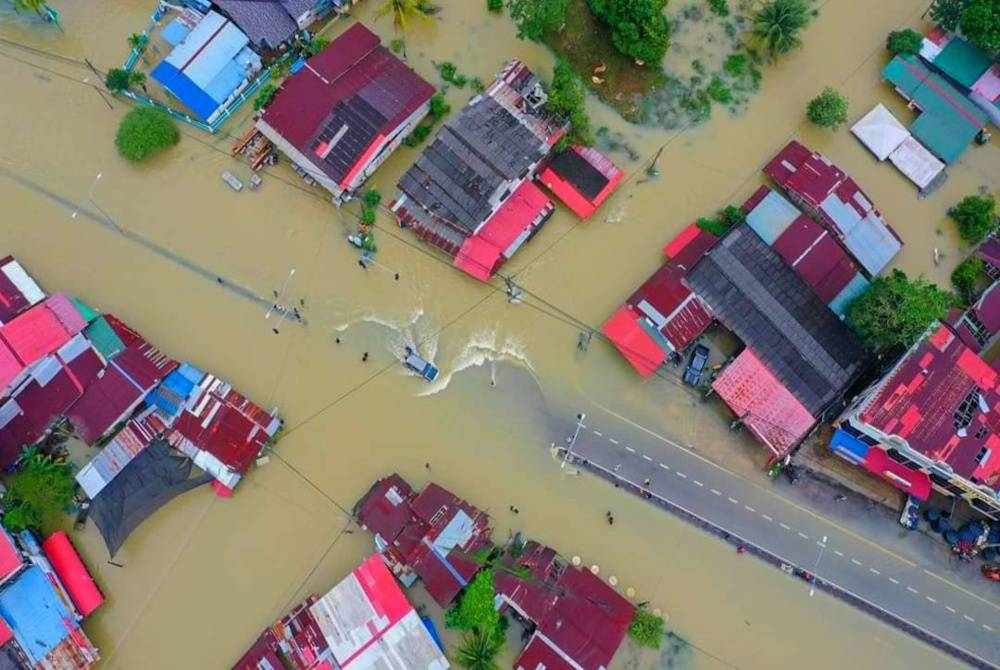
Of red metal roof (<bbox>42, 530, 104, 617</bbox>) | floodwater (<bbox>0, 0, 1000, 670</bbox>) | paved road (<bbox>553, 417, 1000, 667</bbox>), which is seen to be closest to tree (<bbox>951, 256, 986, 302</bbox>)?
floodwater (<bbox>0, 0, 1000, 670</bbox>)

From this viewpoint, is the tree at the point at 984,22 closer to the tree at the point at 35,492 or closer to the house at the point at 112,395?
the house at the point at 112,395

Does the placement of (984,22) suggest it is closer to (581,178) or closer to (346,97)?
(581,178)

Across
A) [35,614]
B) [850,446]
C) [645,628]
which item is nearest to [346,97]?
[35,614]

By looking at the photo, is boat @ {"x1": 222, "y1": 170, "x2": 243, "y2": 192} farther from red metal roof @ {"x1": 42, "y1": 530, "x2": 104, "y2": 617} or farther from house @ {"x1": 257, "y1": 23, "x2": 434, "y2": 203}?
red metal roof @ {"x1": 42, "y1": 530, "x2": 104, "y2": 617}

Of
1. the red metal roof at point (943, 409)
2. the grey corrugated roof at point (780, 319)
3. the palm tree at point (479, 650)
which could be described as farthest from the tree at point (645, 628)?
the red metal roof at point (943, 409)

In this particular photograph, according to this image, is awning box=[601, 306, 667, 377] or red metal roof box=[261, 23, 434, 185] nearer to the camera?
awning box=[601, 306, 667, 377]

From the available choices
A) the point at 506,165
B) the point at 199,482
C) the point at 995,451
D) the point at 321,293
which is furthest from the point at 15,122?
the point at 995,451
